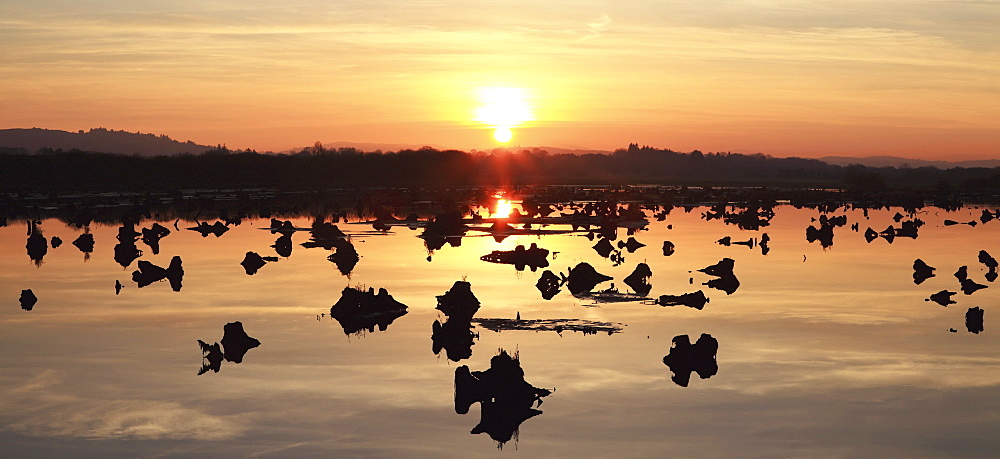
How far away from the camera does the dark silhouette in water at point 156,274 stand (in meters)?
37.7

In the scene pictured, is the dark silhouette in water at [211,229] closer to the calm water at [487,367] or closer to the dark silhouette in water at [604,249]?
the calm water at [487,367]

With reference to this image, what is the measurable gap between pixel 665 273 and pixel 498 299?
10.0 m

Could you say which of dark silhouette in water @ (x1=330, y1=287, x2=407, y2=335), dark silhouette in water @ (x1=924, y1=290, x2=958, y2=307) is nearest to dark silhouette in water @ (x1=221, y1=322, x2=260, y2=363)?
dark silhouette in water @ (x1=330, y1=287, x2=407, y2=335)

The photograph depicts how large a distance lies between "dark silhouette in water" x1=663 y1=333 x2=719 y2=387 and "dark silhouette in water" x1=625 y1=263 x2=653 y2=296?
38.3 ft

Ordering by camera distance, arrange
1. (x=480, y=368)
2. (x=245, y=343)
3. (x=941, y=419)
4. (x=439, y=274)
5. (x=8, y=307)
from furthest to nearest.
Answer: (x=439, y=274) < (x=8, y=307) < (x=245, y=343) < (x=480, y=368) < (x=941, y=419)

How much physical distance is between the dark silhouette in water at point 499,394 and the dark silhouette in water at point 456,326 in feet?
12.1

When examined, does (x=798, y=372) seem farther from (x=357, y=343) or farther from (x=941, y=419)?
(x=357, y=343)

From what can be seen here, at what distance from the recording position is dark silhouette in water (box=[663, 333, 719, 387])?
21500mm

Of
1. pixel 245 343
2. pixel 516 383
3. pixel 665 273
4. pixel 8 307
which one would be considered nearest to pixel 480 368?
pixel 516 383

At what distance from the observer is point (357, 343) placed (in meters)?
24.7

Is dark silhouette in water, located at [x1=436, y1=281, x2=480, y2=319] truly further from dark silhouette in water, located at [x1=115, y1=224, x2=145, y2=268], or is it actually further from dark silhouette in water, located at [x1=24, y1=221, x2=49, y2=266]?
dark silhouette in water, located at [x1=24, y1=221, x2=49, y2=266]

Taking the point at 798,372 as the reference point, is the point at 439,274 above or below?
above

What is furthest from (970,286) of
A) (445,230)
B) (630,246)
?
(445,230)

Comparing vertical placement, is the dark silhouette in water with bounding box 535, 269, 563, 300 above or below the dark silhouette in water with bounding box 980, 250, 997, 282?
below
